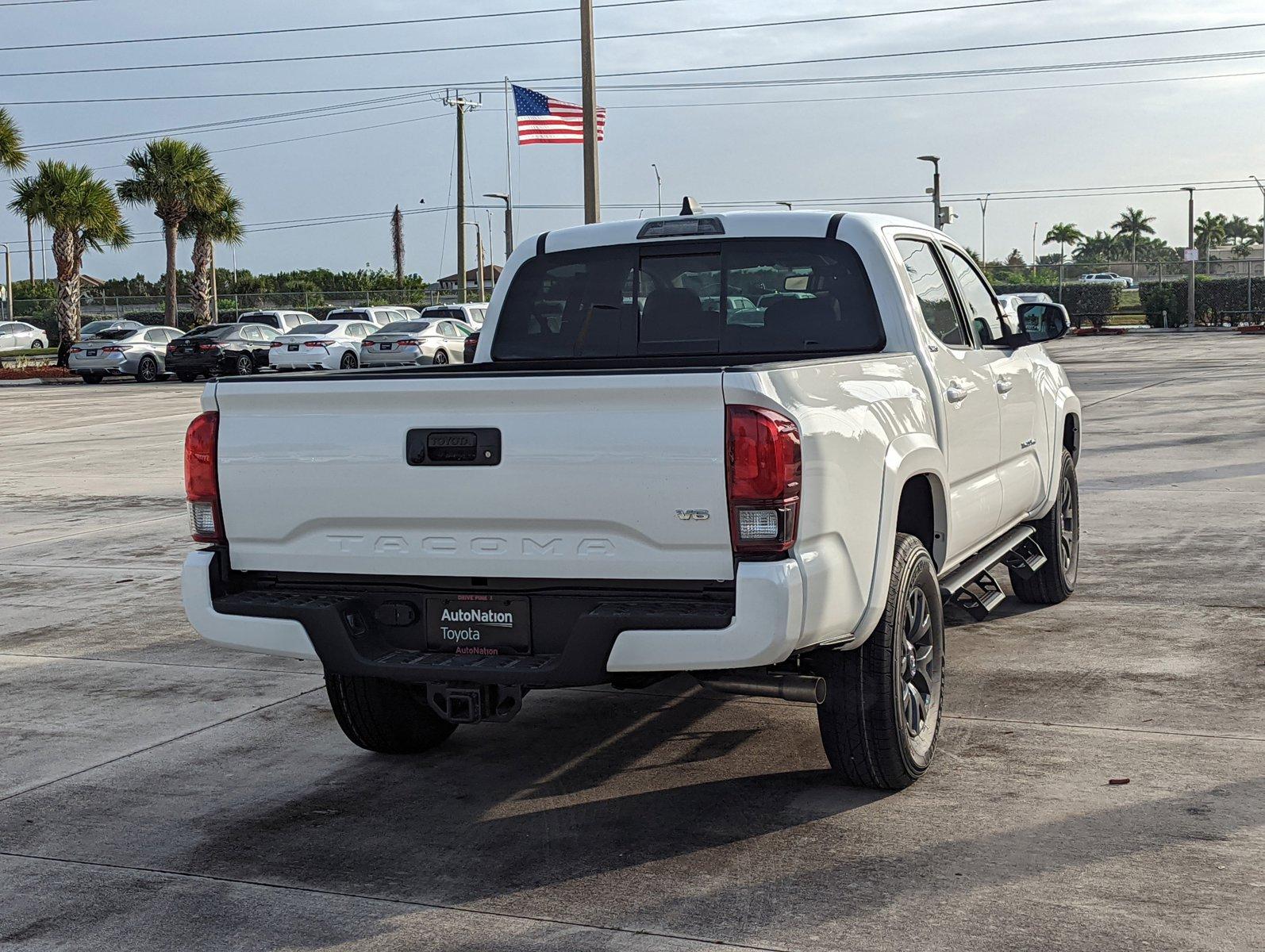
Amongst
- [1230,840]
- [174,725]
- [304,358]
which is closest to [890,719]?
[1230,840]

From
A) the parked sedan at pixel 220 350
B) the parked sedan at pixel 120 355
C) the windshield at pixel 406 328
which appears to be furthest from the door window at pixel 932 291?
the parked sedan at pixel 120 355

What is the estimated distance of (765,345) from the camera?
6086 mm

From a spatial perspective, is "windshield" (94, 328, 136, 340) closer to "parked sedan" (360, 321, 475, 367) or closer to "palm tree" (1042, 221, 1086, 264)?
"parked sedan" (360, 321, 475, 367)

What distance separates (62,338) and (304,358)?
15.7 m

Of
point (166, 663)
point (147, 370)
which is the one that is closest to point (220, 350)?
point (147, 370)

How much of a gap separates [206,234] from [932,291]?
176ft

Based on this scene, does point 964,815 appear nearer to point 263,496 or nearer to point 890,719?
point 890,719

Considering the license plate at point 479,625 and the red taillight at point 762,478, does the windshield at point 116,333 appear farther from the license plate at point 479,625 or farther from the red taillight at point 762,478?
the red taillight at point 762,478

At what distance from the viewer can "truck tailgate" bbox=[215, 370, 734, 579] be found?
436 cm

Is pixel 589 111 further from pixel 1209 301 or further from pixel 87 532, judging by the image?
pixel 1209 301

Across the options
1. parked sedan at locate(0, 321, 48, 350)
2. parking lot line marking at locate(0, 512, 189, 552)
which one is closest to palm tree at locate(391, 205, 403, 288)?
parked sedan at locate(0, 321, 48, 350)

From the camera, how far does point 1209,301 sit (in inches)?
2106

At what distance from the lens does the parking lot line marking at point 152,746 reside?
554cm

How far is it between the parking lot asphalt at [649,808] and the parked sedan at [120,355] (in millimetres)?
31359
